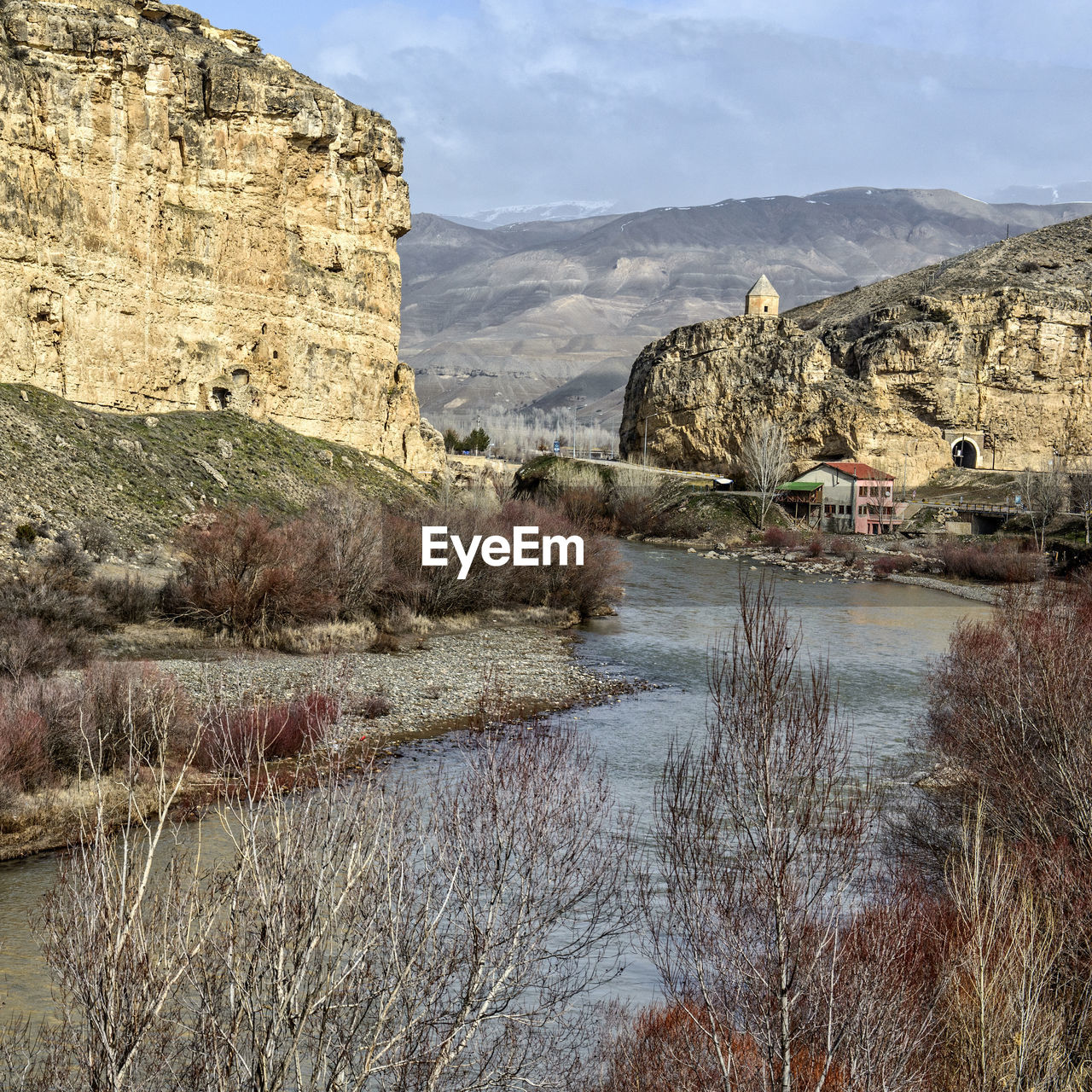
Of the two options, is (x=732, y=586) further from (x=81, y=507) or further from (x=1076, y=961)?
(x=1076, y=961)

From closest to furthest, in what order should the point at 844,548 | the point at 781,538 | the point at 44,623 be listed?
the point at 44,623, the point at 844,548, the point at 781,538

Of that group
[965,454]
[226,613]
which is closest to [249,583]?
[226,613]

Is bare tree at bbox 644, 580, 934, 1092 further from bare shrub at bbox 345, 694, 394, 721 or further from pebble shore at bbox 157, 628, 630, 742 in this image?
bare shrub at bbox 345, 694, 394, 721

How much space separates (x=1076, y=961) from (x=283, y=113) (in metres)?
44.0

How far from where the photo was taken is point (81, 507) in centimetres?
3062

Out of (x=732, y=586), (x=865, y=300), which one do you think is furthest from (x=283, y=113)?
(x=865, y=300)

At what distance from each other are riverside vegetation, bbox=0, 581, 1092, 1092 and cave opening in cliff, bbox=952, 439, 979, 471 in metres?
73.7

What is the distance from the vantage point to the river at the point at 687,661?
11500mm

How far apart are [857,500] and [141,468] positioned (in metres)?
44.1

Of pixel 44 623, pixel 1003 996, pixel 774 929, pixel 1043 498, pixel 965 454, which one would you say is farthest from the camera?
pixel 965 454

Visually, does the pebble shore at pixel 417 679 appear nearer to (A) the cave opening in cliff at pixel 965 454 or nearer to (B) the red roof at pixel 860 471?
(B) the red roof at pixel 860 471

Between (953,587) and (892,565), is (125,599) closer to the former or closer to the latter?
(953,587)

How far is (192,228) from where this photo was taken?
41.7m

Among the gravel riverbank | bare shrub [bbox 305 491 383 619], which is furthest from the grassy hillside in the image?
the gravel riverbank
